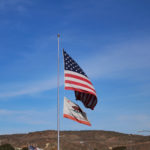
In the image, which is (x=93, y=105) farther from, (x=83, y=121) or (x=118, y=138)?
(x=118, y=138)

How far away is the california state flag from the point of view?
1773cm

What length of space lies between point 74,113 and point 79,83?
1.88 m

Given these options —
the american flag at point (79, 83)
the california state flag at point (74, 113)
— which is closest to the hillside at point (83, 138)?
the american flag at point (79, 83)

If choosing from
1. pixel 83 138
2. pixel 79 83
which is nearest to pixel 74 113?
pixel 79 83

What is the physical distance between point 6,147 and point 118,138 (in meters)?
83.5

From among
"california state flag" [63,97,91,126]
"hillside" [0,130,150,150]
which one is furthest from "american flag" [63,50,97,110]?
"hillside" [0,130,150,150]

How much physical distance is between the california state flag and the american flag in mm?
865

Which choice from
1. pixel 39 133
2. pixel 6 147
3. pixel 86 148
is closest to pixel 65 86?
pixel 6 147

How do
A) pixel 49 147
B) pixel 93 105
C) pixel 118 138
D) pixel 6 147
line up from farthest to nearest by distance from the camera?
pixel 118 138, pixel 49 147, pixel 6 147, pixel 93 105

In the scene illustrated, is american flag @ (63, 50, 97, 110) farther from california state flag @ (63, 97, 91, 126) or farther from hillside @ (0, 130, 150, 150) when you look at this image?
hillside @ (0, 130, 150, 150)

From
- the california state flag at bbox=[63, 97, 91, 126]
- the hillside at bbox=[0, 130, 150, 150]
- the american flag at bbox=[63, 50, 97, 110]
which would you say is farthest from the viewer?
the hillside at bbox=[0, 130, 150, 150]

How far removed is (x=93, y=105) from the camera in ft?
63.0

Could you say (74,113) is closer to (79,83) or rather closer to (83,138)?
(79,83)

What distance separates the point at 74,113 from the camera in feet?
59.3
